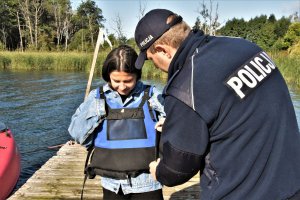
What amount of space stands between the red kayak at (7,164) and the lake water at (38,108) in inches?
25.3

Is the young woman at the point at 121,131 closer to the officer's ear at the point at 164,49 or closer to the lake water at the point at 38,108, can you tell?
the officer's ear at the point at 164,49

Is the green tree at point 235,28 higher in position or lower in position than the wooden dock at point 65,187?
higher

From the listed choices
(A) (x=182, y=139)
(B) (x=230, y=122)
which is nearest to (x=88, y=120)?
(A) (x=182, y=139)

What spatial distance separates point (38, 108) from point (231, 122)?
514 inches

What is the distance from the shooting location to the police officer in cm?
143

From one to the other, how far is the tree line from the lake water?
51.7 ft

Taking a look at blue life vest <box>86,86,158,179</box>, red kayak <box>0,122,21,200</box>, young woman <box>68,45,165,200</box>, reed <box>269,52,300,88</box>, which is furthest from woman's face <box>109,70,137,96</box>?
reed <box>269,52,300,88</box>

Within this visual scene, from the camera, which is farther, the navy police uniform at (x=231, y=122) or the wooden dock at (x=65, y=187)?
the wooden dock at (x=65, y=187)

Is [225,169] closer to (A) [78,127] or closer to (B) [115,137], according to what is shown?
(B) [115,137]

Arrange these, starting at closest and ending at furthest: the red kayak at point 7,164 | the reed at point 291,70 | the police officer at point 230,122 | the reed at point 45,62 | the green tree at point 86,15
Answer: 1. the police officer at point 230,122
2. the red kayak at point 7,164
3. the reed at point 291,70
4. the reed at point 45,62
5. the green tree at point 86,15

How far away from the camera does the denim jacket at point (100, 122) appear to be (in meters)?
2.31

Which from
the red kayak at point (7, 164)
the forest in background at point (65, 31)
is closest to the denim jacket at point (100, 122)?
the red kayak at point (7, 164)

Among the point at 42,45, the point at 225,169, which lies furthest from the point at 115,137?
the point at 42,45

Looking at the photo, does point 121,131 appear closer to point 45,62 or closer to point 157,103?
point 157,103
